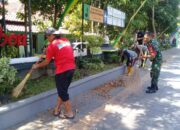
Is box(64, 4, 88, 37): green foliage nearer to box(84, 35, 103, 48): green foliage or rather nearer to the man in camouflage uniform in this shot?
box(84, 35, 103, 48): green foliage

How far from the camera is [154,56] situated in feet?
28.5

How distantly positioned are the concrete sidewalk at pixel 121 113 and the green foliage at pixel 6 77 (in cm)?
80

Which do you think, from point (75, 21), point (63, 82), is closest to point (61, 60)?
point (63, 82)

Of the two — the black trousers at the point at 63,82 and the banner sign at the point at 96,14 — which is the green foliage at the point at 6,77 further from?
the banner sign at the point at 96,14

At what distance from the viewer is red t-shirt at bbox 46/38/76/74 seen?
19.2ft

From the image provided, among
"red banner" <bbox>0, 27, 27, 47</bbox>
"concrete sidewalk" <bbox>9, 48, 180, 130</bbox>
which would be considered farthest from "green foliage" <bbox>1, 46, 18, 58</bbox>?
"concrete sidewalk" <bbox>9, 48, 180, 130</bbox>

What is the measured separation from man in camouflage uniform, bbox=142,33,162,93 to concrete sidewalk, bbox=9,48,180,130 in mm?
362

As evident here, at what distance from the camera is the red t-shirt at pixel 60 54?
584 centimetres

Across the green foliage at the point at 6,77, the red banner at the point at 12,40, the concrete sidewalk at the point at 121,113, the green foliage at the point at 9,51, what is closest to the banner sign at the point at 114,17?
the concrete sidewalk at the point at 121,113

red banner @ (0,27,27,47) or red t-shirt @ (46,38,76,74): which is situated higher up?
red banner @ (0,27,27,47)

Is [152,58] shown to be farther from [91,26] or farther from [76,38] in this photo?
[91,26]

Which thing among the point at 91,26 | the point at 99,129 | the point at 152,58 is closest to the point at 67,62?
the point at 99,129

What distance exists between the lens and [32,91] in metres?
7.07

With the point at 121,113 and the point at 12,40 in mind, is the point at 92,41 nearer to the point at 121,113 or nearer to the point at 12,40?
the point at 12,40
